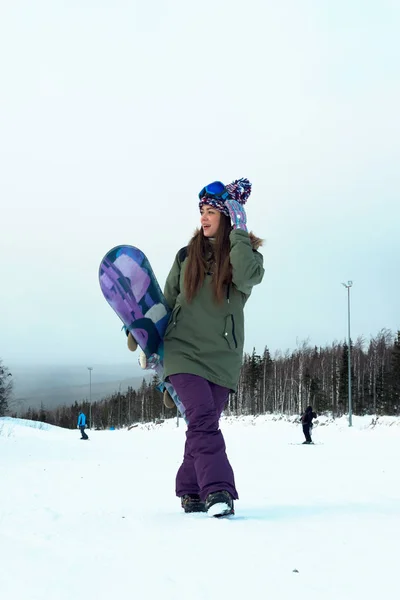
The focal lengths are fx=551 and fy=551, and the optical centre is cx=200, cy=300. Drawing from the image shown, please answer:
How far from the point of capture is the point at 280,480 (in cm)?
634

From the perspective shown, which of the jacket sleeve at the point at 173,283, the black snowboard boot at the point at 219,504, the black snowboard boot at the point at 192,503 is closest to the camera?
the black snowboard boot at the point at 219,504

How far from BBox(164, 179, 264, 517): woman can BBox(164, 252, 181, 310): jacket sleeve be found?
0.46 feet

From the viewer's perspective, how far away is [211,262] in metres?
3.57

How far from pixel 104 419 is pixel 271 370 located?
170ft

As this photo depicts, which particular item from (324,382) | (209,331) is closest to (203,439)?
(209,331)

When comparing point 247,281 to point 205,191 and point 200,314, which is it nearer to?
point 200,314

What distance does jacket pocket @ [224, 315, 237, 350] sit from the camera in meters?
3.48

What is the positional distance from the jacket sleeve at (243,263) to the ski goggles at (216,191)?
1.16 ft

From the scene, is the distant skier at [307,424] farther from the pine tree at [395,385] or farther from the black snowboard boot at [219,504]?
the pine tree at [395,385]

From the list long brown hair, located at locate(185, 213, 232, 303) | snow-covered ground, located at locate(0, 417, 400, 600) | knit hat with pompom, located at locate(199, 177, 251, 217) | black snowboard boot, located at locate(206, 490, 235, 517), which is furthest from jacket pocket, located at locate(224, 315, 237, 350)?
snow-covered ground, located at locate(0, 417, 400, 600)

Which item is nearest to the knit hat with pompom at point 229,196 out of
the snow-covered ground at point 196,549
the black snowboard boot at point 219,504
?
the black snowboard boot at point 219,504

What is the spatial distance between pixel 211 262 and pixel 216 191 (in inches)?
20.0

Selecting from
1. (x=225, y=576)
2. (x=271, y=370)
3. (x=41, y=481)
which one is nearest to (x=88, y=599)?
(x=225, y=576)

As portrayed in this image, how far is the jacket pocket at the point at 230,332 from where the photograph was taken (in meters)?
3.48
